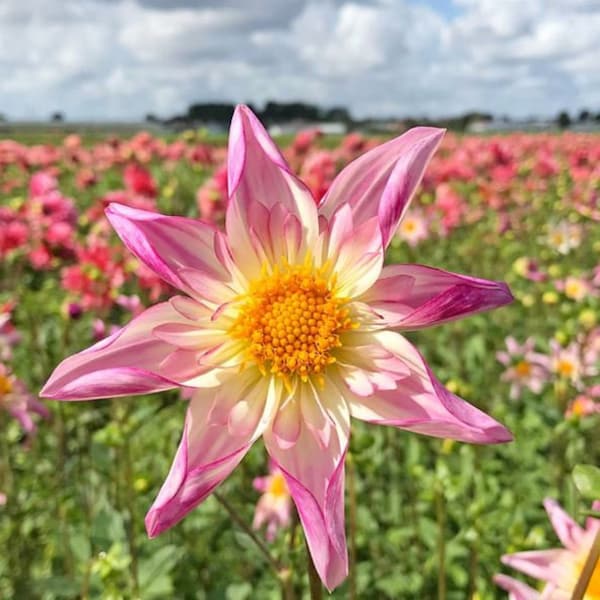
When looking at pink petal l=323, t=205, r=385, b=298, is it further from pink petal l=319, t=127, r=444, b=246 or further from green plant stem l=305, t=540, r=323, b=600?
green plant stem l=305, t=540, r=323, b=600

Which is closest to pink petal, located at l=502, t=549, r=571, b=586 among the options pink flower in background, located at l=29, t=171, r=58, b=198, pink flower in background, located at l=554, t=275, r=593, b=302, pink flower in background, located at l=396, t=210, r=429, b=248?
pink flower in background, located at l=554, t=275, r=593, b=302

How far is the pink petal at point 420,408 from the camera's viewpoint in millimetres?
757

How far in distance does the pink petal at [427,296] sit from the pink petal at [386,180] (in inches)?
2.1

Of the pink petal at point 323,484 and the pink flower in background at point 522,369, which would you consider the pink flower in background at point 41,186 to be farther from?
the pink petal at point 323,484

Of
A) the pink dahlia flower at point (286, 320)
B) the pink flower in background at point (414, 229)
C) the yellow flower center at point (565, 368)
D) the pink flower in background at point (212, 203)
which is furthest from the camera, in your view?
the pink flower in background at point (414, 229)

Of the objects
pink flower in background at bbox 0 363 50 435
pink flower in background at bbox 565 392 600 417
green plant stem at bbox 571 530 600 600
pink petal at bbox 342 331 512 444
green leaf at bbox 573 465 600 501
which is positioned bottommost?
pink flower in background at bbox 565 392 600 417

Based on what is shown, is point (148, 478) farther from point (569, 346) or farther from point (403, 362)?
point (569, 346)

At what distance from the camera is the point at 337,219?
0.92m

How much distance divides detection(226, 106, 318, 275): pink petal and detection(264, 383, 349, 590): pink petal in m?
0.19

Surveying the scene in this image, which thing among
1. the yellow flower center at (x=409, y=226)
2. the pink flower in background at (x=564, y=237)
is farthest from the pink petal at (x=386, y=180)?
the pink flower in background at (x=564, y=237)

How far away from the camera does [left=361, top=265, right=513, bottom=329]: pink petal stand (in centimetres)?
80

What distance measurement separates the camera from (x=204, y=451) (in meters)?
0.83

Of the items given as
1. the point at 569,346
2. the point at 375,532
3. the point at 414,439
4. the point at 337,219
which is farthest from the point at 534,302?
the point at 337,219

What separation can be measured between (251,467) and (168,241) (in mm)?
1695
